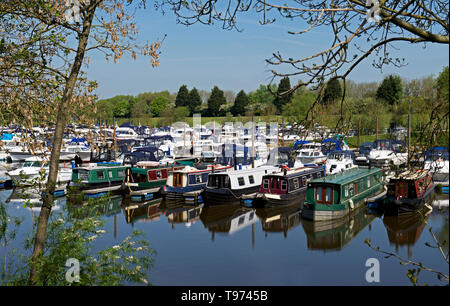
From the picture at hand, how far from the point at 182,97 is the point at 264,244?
68.6m

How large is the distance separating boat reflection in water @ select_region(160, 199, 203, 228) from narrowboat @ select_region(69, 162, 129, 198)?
3668 millimetres

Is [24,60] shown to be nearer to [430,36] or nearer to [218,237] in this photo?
[430,36]

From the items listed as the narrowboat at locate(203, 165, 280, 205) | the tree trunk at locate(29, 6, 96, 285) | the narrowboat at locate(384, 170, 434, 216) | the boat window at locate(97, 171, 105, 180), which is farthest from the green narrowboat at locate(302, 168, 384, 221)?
the tree trunk at locate(29, 6, 96, 285)

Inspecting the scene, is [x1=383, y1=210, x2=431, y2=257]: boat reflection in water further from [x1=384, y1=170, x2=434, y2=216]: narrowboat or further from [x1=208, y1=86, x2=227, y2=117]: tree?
[x1=208, y1=86, x2=227, y2=117]: tree

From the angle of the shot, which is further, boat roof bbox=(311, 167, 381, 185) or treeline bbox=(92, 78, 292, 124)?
treeline bbox=(92, 78, 292, 124)

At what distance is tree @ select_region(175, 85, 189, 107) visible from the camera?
82194 mm

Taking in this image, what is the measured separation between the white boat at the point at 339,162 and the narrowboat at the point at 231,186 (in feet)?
19.9

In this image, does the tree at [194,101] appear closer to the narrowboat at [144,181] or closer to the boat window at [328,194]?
the narrowboat at [144,181]

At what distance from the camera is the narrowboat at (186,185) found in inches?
949

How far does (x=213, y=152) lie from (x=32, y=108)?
36.7m

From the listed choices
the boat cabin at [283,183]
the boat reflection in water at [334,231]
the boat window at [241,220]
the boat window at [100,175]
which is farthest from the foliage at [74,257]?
the boat window at [100,175]

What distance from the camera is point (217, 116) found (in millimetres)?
76062

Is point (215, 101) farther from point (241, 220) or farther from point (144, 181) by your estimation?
point (241, 220)
